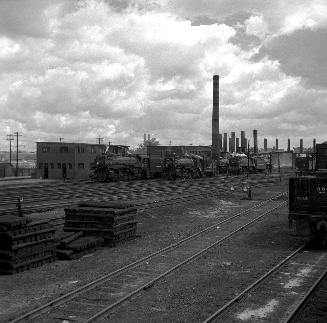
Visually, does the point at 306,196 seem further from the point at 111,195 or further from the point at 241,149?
the point at 241,149

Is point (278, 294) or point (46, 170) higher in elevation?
point (46, 170)

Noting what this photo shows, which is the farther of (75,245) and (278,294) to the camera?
(75,245)

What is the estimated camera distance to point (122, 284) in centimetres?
951

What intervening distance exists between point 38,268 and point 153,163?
36598 millimetres

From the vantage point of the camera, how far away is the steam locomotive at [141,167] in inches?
1650

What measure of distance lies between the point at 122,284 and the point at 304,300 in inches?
148

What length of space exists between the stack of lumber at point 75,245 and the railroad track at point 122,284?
1.77 meters

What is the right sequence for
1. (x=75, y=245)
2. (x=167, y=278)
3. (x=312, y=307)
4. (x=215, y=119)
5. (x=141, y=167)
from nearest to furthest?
(x=312, y=307) < (x=167, y=278) < (x=75, y=245) < (x=141, y=167) < (x=215, y=119)

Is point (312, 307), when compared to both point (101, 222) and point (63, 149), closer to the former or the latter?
point (101, 222)

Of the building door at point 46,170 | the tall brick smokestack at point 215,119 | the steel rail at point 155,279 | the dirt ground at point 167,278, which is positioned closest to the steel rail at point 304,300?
the dirt ground at point 167,278

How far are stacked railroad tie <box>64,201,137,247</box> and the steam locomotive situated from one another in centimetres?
2742

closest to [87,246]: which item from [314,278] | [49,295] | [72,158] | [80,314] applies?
[49,295]

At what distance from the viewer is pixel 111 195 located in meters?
27.8

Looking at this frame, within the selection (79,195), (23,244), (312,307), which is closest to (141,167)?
(79,195)
